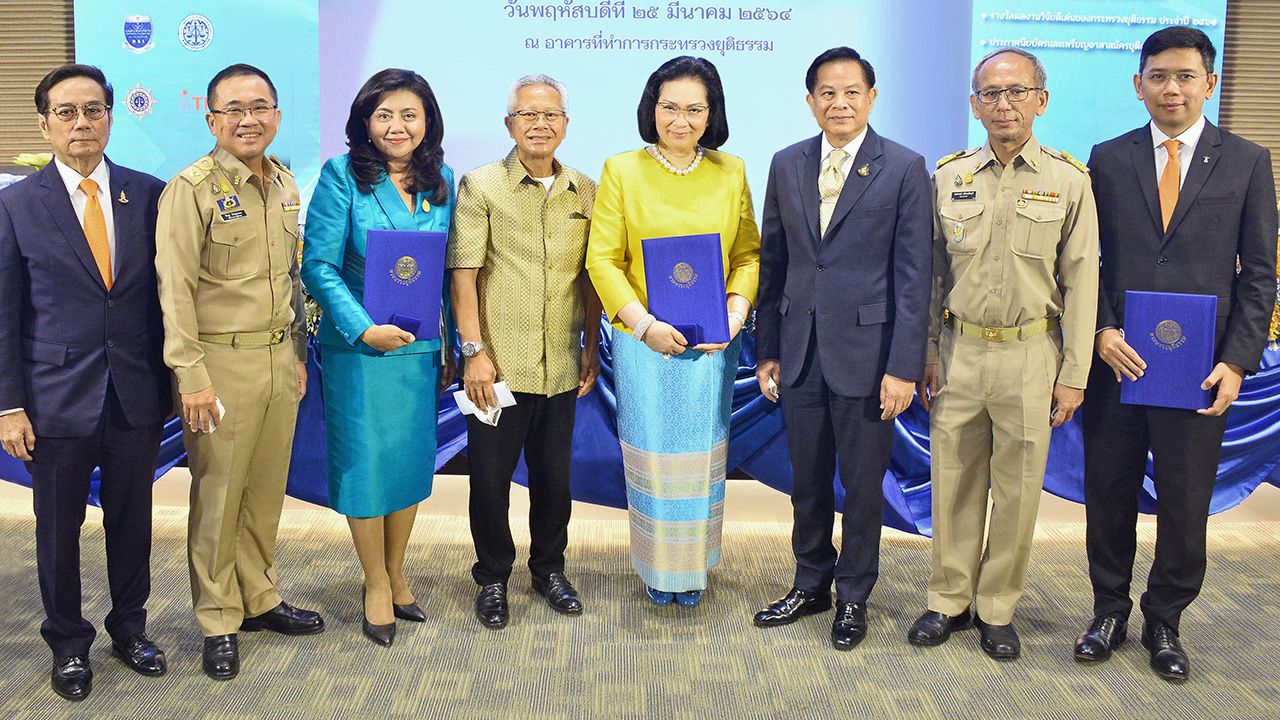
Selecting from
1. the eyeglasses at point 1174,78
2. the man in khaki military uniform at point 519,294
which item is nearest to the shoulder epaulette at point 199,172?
the man in khaki military uniform at point 519,294

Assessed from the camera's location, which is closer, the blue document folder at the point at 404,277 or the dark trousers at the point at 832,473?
the blue document folder at the point at 404,277

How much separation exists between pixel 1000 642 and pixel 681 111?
5.68 feet

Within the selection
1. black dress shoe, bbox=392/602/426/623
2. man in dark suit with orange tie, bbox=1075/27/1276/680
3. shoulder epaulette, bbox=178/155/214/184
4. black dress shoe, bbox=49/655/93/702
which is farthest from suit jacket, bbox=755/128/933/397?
black dress shoe, bbox=49/655/93/702

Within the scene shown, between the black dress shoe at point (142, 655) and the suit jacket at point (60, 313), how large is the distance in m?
0.62

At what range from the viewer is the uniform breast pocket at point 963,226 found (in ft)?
8.95

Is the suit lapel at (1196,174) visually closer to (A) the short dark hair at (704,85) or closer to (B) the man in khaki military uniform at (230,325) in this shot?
(A) the short dark hair at (704,85)

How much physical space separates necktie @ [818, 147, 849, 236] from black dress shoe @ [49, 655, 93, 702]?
2251 millimetres

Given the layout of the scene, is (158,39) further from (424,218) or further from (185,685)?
(185,685)

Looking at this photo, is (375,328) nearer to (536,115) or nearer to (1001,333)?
(536,115)

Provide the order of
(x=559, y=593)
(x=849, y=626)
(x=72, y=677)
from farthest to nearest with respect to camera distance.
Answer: (x=559, y=593), (x=849, y=626), (x=72, y=677)

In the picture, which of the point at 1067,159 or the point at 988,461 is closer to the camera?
the point at 1067,159

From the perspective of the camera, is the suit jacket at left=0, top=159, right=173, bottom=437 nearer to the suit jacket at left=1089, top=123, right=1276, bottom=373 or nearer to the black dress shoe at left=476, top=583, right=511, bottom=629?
the black dress shoe at left=476, top=583, right=511, bottom=629

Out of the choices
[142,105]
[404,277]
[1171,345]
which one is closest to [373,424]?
[404,277]

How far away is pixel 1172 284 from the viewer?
105 inches
